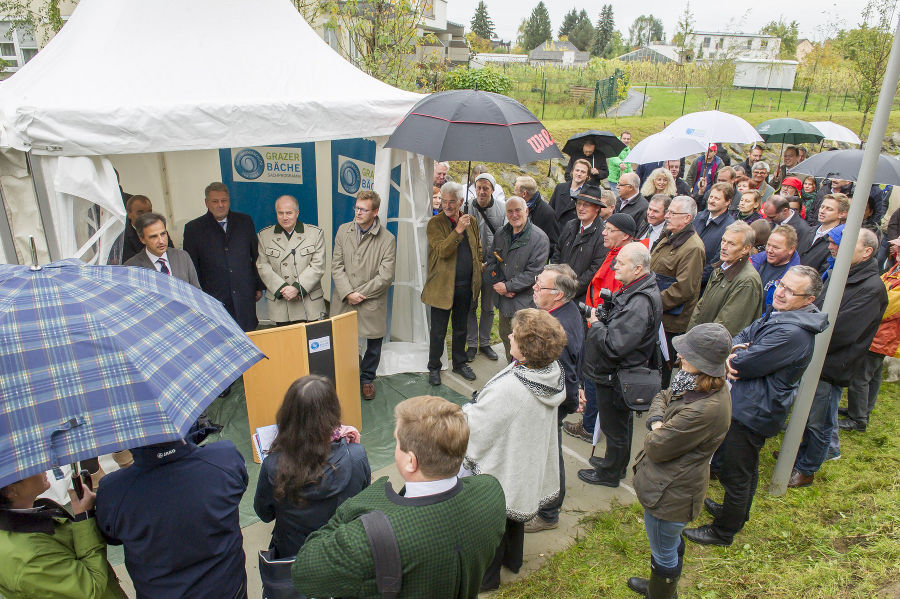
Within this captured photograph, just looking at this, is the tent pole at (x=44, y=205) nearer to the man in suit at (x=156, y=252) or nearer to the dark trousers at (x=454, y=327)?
the man in suit at (x=156, y=252)

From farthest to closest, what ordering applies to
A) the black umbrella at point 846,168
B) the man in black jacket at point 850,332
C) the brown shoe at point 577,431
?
1. the black umbrella at point 846,168
2. the brown shoe at point 577,431
3. the man in black jacket at point 850,332

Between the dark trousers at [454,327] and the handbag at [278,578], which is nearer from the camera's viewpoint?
the handbag at [278,578]

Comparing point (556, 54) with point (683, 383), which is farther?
point (556, 54)

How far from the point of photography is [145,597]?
6.84ft

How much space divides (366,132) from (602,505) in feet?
11.6

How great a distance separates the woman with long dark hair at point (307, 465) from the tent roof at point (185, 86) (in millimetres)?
Answer: 2579

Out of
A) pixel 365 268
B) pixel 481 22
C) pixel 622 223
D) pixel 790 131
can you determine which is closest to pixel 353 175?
pixel 365 268

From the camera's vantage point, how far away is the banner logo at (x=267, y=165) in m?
6.58

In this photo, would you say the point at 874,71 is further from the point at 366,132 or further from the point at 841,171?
the point at 366,132

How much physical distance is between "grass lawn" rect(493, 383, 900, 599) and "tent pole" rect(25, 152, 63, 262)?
3568 mm

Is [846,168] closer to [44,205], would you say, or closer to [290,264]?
[290,264]

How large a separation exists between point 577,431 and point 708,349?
7.97ft

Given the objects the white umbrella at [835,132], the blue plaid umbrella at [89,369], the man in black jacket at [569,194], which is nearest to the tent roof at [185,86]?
the blue plaid umbrella at [89,369]

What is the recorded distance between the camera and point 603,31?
84.7 metres
